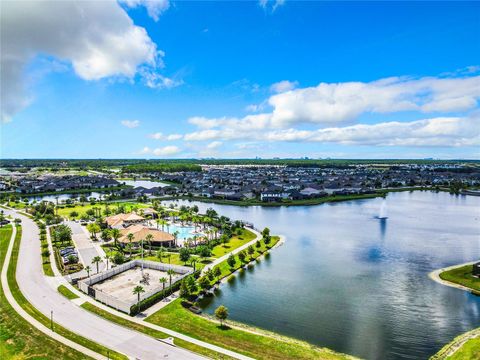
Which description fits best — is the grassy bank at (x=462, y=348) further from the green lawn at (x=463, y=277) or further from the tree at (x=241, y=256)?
the tree at (x=241, y=256)

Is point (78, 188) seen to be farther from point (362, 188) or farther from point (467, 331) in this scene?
point (467, 331)

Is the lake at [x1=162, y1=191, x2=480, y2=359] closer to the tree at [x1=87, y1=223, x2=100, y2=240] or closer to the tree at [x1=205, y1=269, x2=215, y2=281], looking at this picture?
the tree at [x1=205, y1=269, x2=215, y2=281]

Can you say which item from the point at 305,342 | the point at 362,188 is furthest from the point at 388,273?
the point at 362,188

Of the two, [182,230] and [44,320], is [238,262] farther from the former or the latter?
[44,320]

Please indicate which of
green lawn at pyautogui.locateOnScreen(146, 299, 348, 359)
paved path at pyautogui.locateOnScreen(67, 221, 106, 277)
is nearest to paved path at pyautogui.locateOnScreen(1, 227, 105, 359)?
green lawn at pyautogui.locateOnScreen(146, 299, 348, 359)

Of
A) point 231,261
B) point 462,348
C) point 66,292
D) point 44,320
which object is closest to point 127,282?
point 66,292

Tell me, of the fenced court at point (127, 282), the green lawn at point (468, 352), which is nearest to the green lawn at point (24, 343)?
the fenced court at point (127, 282)
